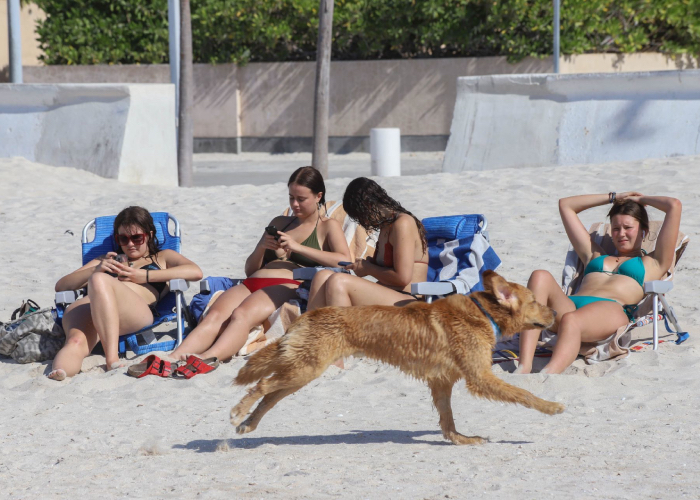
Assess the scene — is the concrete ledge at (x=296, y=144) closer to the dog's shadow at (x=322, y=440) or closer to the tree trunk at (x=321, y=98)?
the tree trunk at (x=321, y=98)

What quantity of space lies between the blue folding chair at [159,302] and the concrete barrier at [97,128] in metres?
6.63

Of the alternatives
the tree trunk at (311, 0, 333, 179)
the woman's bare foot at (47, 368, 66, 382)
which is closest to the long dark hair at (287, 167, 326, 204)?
the woman's bare foot at (47, 368, 66, 382)

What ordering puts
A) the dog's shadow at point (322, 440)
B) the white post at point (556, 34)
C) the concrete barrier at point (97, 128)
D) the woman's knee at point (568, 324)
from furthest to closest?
1. the white post at point (556, 34)
2. the concrete barrier at point (97, 128)
3. the woman's knee at point (568, 324)
4. the dog's shadow at point (322, 440)

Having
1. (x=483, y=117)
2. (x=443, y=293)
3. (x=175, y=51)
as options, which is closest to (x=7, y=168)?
(x=175, y=51)

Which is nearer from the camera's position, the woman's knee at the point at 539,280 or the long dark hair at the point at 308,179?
the woman's knee at the point at 539,280

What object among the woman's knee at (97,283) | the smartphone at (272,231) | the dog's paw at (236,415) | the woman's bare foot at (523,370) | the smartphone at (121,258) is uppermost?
the smartphone at (272,231)

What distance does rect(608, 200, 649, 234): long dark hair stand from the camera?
18.7 feet

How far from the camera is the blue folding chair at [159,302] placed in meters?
5.79

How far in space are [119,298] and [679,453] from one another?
3.36m

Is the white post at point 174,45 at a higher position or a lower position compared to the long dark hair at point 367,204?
higher

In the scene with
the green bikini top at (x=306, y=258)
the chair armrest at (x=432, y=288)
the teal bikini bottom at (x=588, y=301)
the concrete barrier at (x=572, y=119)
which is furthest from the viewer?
the concrete barrier at (x=572, y=119)

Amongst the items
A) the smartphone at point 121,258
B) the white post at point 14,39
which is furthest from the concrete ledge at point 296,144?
the smartphone at point 121,258

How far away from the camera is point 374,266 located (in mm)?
5414

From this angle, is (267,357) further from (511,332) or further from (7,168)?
(7,168)
